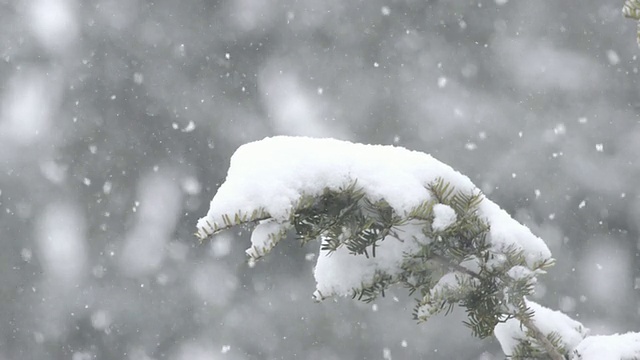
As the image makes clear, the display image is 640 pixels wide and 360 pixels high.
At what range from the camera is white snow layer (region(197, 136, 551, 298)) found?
3.50ft

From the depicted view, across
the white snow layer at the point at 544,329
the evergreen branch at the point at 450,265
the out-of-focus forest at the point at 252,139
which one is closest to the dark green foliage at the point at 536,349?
the white snow layer at the point at 544,329

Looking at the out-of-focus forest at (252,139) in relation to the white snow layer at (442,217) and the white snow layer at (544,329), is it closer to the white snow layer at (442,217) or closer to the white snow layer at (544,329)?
the white snow layer at (544,329)

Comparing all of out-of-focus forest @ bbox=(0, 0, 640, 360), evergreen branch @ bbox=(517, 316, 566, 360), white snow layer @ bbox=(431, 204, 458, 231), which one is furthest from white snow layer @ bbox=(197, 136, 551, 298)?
out-of-focus forest @ bbox=(0, 0, 640, 360)

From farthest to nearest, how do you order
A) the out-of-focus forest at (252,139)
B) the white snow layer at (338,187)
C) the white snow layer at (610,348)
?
the out-of-focus forest at (252,139), the white snow layer at (610,348), the white snow layer at (338,187)

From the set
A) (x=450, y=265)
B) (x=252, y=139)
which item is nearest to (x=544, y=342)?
(x=450, y=265)

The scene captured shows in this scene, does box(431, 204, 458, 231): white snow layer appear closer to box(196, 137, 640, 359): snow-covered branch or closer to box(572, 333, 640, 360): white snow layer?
box(196, 137, 640, 359): snow-covered branch

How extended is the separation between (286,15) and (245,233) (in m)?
5.03

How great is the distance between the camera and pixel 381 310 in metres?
13.9

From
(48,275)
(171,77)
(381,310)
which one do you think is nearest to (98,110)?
(171,77)

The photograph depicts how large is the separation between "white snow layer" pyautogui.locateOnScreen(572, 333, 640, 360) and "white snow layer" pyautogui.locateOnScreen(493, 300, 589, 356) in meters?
0.02

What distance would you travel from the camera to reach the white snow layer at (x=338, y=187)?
107 centimetres

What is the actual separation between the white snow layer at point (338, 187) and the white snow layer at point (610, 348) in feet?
0.57

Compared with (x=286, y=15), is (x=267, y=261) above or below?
below

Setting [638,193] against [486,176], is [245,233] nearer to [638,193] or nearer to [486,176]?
[486,176]
